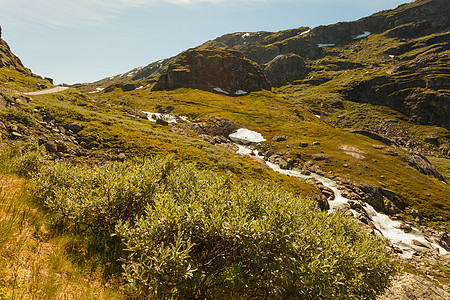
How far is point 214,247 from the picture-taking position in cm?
885

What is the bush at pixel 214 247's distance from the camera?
732cm

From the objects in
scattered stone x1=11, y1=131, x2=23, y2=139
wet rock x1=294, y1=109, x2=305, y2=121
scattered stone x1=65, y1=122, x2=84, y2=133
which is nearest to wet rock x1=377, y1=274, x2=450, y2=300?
scattered stone x1=11, y1=131, x2=23, y2=139

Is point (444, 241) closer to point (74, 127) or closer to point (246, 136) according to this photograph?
point (246, 136)

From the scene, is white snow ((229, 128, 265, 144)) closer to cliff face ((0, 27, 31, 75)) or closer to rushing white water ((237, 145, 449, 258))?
rushing white water ((237, 145, 449, 258))

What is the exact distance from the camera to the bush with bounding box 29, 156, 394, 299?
7320mm

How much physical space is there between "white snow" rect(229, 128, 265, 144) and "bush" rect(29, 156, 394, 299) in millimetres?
92774

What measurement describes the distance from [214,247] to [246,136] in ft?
336

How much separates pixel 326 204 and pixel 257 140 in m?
61.3

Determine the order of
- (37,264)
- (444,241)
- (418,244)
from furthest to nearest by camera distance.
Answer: (444,241) < (418,244) < (37,264)

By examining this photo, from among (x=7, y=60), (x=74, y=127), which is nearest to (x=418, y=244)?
(x=74, y=127)

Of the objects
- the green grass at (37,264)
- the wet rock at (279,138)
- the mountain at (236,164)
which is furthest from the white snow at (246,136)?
the green grass at (37,264)

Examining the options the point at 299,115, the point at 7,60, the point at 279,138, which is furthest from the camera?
the point at 299,115

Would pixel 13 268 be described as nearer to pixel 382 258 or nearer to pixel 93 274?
pixel 93 274

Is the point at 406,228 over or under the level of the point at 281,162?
under
